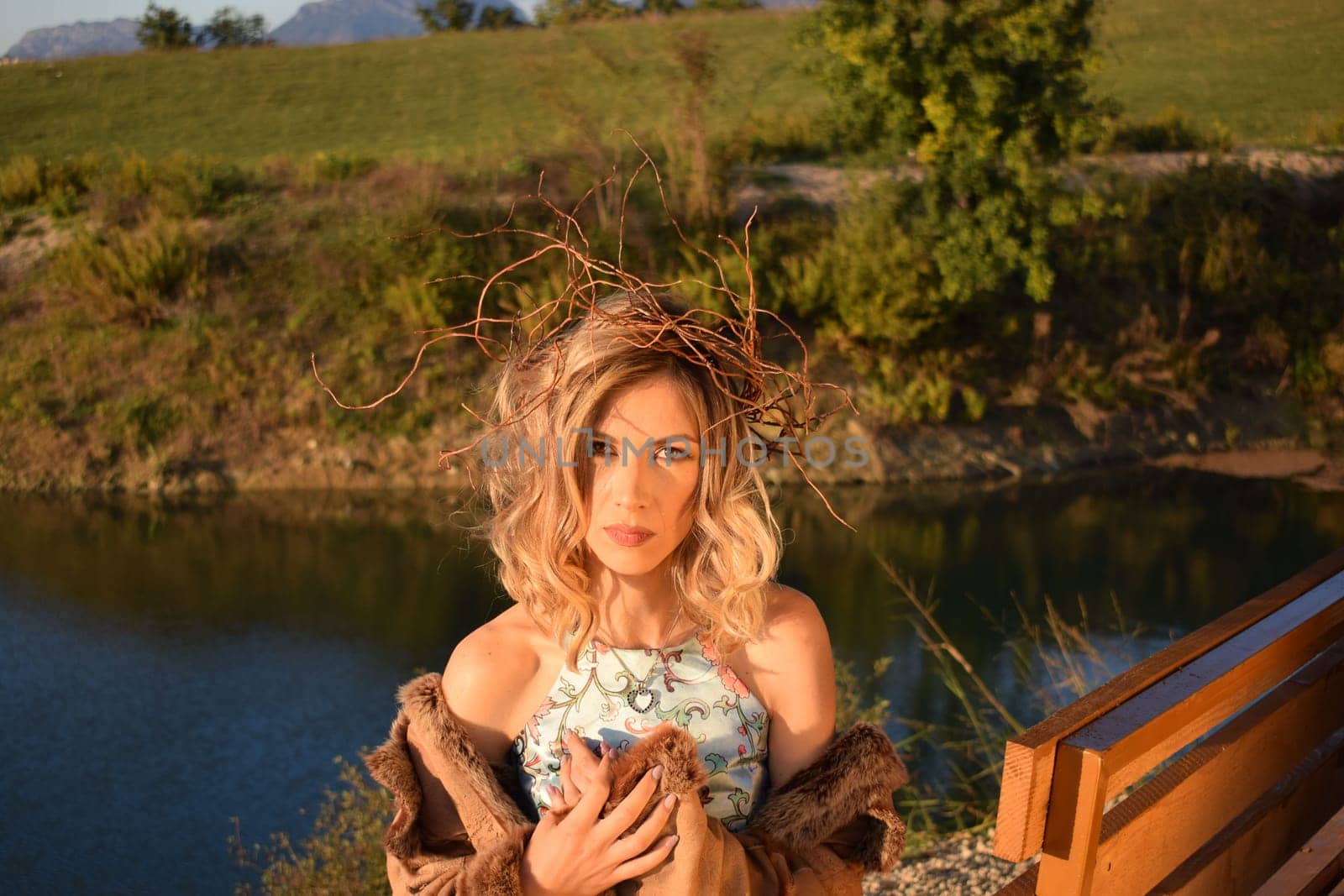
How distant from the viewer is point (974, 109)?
10695 mm

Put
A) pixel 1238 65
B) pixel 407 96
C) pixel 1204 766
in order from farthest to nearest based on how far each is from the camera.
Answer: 1. pixel 1238 65
2. pixel 407 96
3. pixel 1204 766

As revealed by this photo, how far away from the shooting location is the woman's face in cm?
139

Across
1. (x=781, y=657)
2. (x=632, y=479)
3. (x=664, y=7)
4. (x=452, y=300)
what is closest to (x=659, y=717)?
(x=781, y=657)

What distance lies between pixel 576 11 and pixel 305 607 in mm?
8477

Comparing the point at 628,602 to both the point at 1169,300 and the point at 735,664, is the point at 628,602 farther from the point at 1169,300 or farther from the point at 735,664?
the point at 1169,300

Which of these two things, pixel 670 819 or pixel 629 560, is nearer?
pixel 670 819

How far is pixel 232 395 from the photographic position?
10367 mm

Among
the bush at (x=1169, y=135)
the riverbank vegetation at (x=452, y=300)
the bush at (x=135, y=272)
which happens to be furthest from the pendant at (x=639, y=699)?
the bush at (x=1169, y=135)

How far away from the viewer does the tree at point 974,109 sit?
1047cm

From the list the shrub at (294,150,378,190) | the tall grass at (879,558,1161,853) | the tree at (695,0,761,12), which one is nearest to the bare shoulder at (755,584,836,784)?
the tall grass at (879,558,1161,853)

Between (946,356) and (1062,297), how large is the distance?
2.19 m

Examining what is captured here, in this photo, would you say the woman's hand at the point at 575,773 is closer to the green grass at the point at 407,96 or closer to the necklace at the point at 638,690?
the necklace at the point at 638,690

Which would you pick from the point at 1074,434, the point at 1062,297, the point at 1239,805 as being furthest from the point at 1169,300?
the point at 1239,805

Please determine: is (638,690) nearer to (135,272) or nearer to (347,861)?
(347,861)
